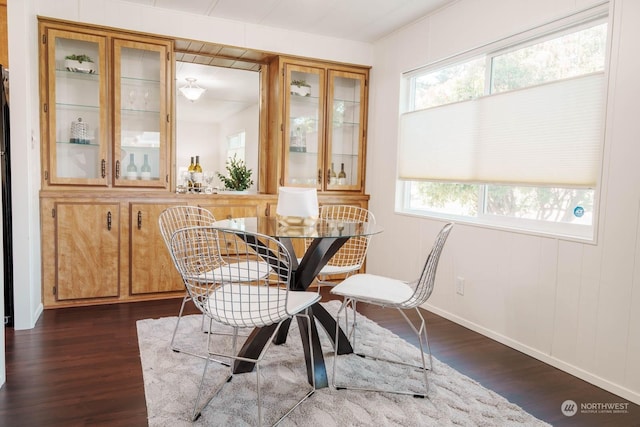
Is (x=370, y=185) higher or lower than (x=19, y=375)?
higher

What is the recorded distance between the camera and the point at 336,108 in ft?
14.7

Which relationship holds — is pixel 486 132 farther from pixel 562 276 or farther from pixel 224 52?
pixel 224 52

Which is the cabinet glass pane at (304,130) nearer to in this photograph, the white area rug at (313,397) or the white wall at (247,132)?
the white wall at (247,132)

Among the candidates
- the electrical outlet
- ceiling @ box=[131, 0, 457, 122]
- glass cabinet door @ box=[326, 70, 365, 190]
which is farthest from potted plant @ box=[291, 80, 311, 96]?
the electrical outlet

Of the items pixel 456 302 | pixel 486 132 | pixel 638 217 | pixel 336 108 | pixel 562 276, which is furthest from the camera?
pixel 336 108

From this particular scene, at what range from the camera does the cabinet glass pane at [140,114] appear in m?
3.73

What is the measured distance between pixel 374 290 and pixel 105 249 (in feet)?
7.74

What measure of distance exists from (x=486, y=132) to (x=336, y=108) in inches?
69.0

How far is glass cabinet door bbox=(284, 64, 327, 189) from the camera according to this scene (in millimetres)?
4270

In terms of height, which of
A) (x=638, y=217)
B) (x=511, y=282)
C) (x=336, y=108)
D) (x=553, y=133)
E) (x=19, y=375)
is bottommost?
(x=19, y=375)

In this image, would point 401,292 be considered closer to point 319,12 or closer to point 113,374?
point 113,374

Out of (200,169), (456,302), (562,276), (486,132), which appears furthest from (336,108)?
(562,276)

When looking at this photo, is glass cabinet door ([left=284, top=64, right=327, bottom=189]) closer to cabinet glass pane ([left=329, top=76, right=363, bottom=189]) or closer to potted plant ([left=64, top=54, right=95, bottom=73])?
cabinet glass pane ([left=329, top=76, right=363, bottom=189])

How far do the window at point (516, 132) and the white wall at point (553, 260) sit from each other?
114 millimetres
